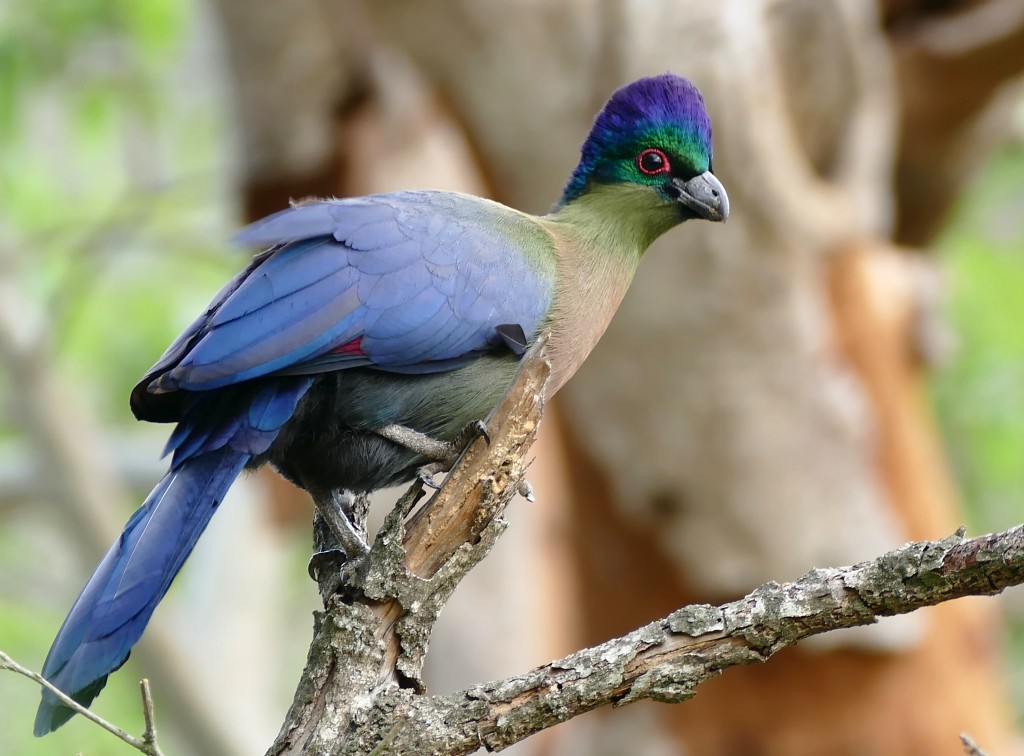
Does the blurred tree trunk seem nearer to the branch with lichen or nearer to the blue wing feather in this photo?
the blue wing feather

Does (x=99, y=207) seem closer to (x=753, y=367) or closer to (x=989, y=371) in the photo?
(x=753, y=367)

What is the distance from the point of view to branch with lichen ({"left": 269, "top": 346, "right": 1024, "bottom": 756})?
2.36 m

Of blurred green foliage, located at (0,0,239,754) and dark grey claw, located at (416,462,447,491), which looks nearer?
dark grey claw, located at (416,462,447,491)

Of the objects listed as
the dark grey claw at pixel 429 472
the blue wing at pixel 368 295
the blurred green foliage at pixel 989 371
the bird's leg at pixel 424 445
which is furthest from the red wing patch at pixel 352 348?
the blurred green foliage at pixel 989 371

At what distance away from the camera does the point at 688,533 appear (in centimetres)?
705

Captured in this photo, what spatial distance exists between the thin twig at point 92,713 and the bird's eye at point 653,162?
2.20 meters

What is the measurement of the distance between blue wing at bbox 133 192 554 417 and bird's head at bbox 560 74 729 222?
0.46m

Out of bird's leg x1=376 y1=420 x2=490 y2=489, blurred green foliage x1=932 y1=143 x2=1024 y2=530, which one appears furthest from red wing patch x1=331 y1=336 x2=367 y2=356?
blurred green foliage x1=932 y1=143 x2=1024 y2=530

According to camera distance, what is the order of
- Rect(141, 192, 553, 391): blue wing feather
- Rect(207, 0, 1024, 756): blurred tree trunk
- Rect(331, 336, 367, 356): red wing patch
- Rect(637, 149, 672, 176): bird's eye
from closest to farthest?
Rect(141, 192, 553, 391): blue wing feather < Rect(331, 336, 367, 356): red wing patch < Rect(637, 149, 672, 176): bird's eye < Rect(207, 0, 1024, 756): blurred tree trunk

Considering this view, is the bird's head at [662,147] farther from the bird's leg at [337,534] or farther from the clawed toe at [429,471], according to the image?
the bird's leg at [337,534]

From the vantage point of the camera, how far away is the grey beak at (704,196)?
374 centimetres

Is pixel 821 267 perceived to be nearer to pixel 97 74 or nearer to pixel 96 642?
pixel 96 642

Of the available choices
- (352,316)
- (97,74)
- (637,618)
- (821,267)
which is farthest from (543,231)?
(97,74)

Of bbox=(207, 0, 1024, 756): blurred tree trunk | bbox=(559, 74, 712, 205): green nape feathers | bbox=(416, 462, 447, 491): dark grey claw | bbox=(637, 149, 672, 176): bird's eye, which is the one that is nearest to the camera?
bbox=(416, 462, 447, 491): dark grey claw
